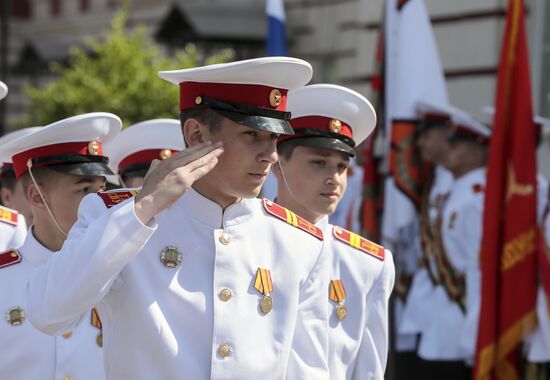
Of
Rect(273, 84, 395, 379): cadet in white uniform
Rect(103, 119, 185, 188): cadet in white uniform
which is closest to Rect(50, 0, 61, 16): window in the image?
Rect(103, 119, 185, 188): cadet in white uniform

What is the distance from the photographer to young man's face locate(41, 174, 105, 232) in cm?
462

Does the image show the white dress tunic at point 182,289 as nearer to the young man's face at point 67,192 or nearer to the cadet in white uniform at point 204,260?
the cadet in white uniform at point 204,260

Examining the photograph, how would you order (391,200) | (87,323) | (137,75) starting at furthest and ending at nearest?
(137,75)
(391,200)
(87,323)

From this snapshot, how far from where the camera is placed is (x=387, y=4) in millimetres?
9508

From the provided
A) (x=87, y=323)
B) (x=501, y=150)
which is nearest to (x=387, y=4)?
(x=501, y=150)

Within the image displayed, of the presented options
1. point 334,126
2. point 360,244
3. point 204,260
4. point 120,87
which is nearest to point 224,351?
point 204,260

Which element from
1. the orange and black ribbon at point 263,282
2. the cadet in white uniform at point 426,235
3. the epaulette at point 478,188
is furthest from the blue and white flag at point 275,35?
the orange and black ribbon at point 263,282

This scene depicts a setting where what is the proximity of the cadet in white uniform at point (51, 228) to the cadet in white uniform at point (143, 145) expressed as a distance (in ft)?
3.67

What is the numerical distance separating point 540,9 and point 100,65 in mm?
4829

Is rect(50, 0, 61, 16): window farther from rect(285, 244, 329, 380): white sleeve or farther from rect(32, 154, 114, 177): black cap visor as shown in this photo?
rect(285, 244, 329, 380): white sleeve

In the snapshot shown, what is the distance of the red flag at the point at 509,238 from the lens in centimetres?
797

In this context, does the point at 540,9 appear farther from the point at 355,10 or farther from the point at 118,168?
the point at 118,168

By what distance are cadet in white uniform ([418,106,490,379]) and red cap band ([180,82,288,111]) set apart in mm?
5509

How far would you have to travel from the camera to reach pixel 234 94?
3.52 meters
